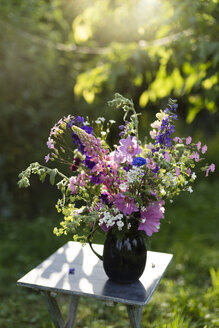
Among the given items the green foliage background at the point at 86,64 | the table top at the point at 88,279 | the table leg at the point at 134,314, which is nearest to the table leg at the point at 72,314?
the table top at the point at 88,279

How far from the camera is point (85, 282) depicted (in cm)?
196

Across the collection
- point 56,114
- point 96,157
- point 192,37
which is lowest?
point 96,157

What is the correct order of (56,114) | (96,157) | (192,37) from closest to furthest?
(96,157) → (192,37) → (56,114)

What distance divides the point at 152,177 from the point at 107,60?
189 centimetres

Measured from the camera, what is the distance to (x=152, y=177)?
175cm

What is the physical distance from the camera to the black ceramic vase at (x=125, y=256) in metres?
1.85

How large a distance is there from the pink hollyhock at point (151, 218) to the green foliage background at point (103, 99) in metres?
1.04

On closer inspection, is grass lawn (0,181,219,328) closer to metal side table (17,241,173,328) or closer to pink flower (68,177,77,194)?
metal side table (17,241,173,328)

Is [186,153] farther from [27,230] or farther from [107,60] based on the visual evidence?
[27,230]

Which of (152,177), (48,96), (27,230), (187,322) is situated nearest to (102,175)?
(152,177)

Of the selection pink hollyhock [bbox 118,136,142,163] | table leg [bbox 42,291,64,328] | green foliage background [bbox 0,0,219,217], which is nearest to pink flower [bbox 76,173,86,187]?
pink hollyhock [bbox 118,136,142,163]

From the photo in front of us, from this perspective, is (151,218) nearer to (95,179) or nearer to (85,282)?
(95,179)

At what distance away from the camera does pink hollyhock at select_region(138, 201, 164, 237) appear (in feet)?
5.80

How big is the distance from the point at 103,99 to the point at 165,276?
3587mm
